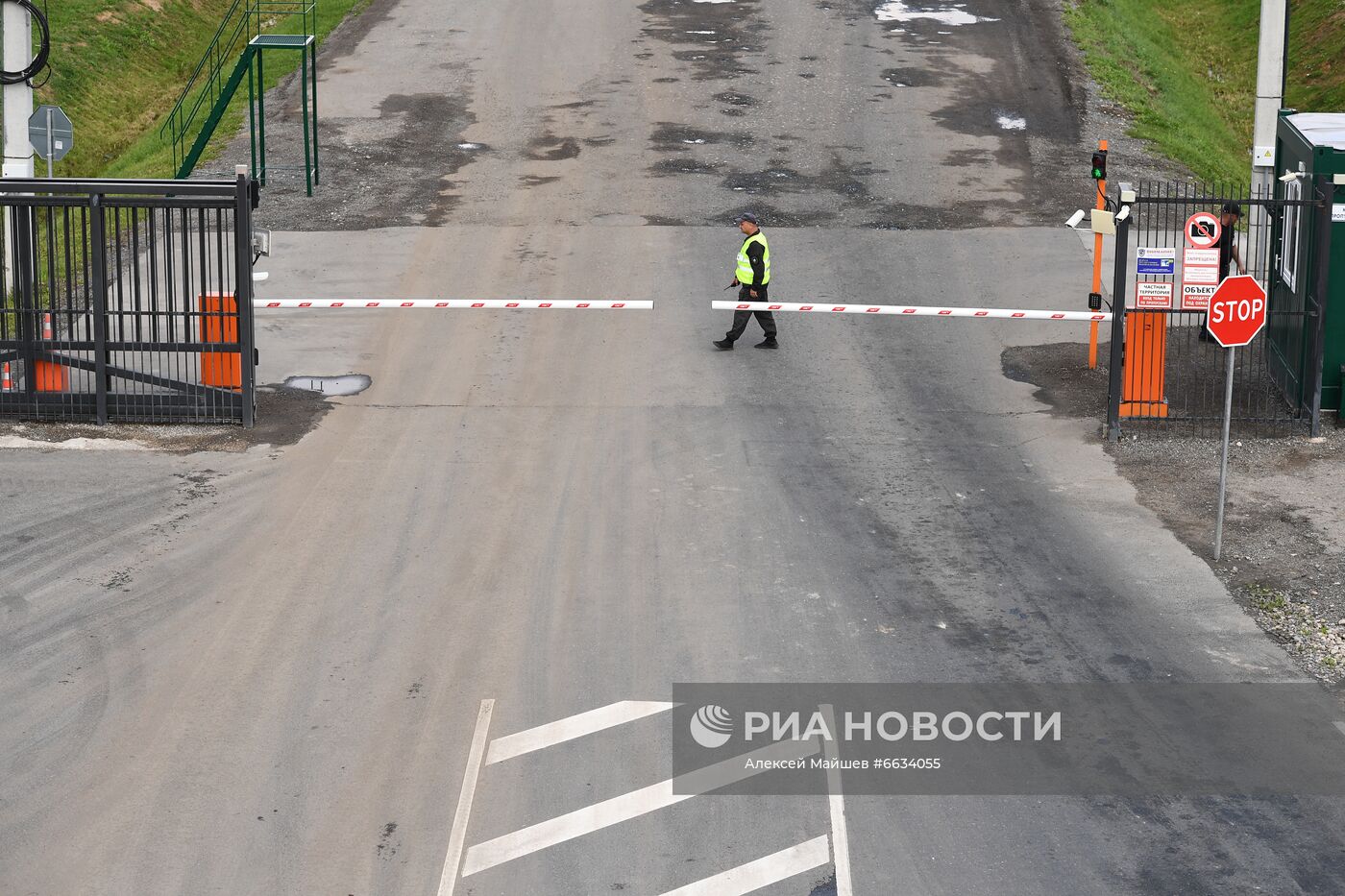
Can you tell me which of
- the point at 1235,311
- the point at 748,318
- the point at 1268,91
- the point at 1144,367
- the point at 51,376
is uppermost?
the point at 1268,91

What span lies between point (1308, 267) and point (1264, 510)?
11.4 ft

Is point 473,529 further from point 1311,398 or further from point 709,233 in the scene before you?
point 709,233

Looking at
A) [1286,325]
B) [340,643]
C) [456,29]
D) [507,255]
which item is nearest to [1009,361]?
[1286,325]

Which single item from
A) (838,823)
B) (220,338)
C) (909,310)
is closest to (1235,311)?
(909,310)

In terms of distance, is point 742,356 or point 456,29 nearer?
point 742,356

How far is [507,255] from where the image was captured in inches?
914

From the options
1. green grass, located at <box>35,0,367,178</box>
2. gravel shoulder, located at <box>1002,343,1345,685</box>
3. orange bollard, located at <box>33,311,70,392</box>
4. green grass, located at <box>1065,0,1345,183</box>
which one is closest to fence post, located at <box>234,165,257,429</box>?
orange bollard, located at <box>33,311,70,392</box>

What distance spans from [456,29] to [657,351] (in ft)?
62.9

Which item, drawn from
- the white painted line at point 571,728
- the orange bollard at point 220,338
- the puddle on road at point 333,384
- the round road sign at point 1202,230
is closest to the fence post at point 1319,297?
the round road sign at point 1202,230

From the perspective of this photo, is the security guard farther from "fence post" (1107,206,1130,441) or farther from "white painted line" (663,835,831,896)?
"white painted line" (663,835,831,896)

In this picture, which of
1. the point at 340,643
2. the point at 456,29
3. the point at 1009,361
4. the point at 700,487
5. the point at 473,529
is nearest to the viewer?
the point at 340,643

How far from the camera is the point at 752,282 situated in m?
19.1

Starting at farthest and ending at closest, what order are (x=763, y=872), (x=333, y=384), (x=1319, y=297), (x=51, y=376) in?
(x=333, y=384)
(x=51, y=376)
(x=1319, y=297)
(x=763, y=872)

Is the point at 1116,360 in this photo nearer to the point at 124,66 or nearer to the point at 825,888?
the point at 825,888
